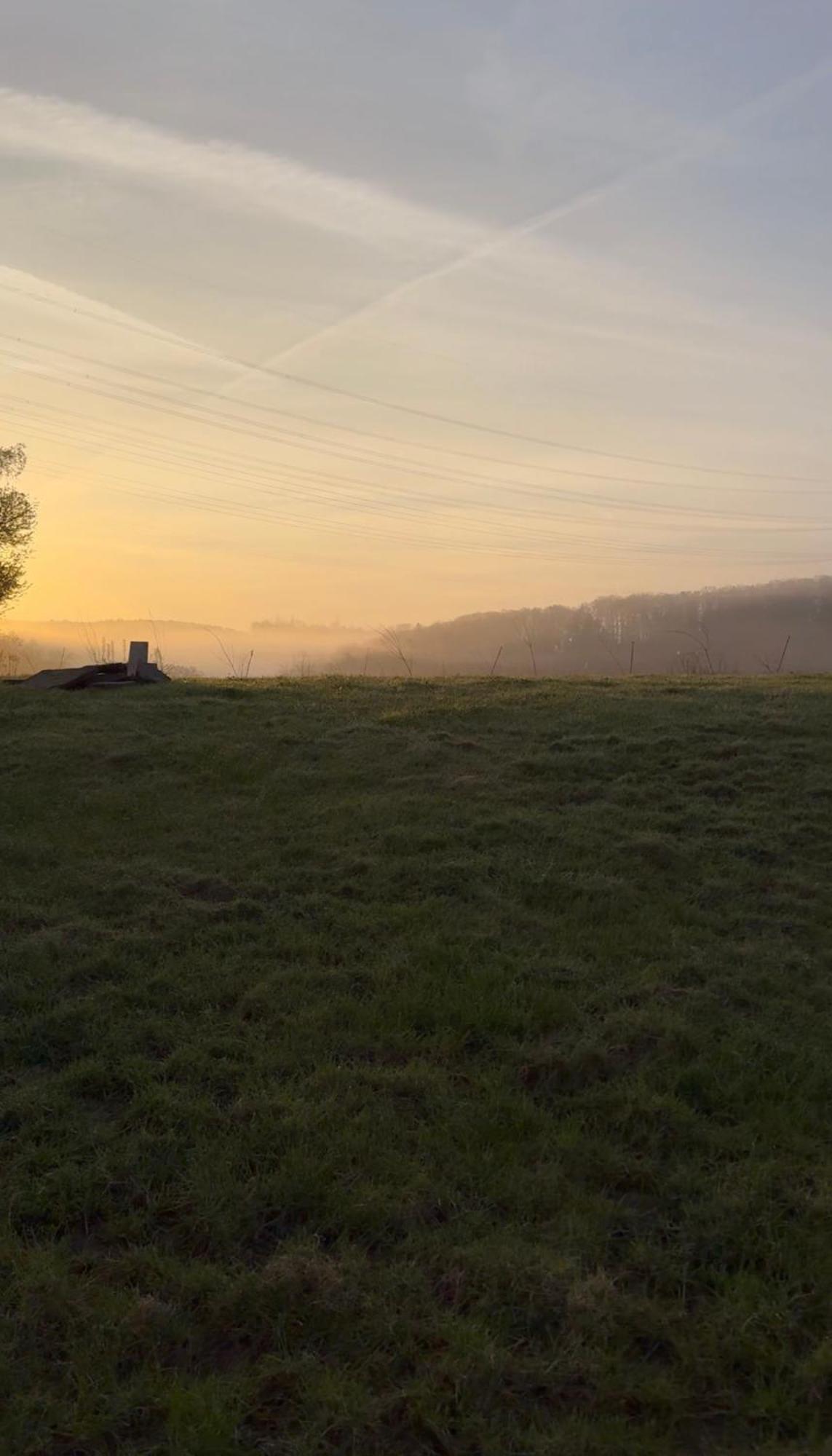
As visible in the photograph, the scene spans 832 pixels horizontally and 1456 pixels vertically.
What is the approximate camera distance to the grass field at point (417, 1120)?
3426 mm

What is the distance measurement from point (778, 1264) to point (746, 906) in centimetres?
356

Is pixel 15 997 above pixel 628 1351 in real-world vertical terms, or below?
above

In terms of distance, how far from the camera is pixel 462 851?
8.04 m

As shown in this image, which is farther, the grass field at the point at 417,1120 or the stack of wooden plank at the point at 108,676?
the stack of wooden plank at the point at 108,676

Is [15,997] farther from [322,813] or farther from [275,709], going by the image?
[275,709]

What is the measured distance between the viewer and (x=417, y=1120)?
4.83 meters

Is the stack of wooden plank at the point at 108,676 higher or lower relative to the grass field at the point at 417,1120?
higher

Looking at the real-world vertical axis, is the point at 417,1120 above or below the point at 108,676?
below

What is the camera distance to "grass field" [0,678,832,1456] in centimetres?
343

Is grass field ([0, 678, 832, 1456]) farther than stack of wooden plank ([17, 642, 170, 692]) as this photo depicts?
No

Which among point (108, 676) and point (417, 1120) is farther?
point (108, 676)

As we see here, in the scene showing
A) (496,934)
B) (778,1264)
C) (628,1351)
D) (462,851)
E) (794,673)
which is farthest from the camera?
(794,673)

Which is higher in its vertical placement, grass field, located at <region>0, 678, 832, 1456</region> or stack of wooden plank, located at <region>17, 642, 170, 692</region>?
stack of wooden plank, located at <region>17, 642, 170, 692</region>

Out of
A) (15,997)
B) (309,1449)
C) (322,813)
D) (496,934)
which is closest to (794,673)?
(322,813)
